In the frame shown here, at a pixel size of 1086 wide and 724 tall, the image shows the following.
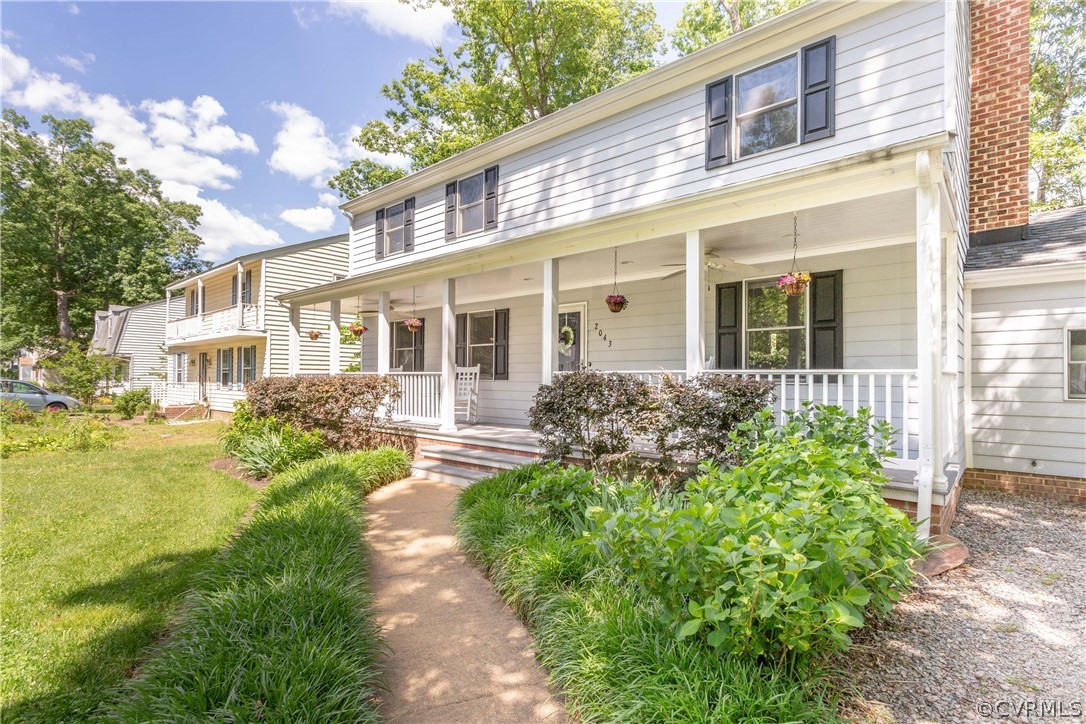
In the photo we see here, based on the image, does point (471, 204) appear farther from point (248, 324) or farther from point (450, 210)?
point (248, 324)

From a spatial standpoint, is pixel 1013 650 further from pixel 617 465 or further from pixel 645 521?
pixel 617 465

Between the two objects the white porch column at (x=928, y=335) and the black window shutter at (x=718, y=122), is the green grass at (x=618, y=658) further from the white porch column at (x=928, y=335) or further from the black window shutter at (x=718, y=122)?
the black window shutter at (x=718, y=122)

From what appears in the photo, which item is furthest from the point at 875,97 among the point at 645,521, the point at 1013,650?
the point at 645,521

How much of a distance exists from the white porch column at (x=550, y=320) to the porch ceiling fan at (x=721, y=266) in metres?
1.93

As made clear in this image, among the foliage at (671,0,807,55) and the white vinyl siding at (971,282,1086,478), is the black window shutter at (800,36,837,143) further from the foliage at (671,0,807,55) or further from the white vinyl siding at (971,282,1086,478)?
the foliage at (671,0,807,55)

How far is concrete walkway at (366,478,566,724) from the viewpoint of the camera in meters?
2.46

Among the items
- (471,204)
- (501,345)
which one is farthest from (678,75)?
(501,345)

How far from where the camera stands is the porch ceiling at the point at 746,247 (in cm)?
536

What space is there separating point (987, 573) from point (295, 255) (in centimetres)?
1795

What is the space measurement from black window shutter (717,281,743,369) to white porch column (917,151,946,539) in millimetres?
3072

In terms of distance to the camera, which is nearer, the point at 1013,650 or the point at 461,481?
the point at 1013,650

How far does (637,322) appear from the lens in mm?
8547

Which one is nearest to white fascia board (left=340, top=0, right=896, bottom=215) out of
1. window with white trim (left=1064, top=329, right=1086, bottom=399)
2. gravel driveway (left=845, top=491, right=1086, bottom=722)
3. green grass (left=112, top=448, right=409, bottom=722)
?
window with white trim (left=1064, top=329, right=1086, bottom=399)

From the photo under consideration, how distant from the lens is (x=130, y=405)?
59.3 ft
